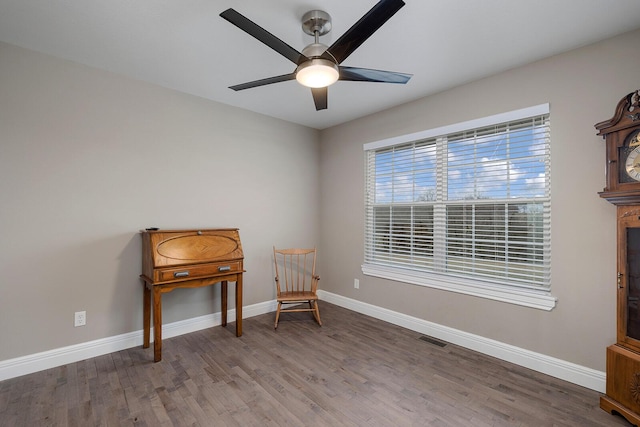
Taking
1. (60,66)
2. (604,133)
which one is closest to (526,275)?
(604,133)

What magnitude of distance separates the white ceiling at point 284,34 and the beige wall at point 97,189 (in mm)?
263

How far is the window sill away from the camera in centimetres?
247

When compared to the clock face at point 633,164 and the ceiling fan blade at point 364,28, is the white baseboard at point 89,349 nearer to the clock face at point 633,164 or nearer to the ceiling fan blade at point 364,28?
the ceiling fan blade at point 364,28

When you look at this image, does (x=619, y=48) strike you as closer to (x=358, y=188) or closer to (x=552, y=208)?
(x=552, y=208)

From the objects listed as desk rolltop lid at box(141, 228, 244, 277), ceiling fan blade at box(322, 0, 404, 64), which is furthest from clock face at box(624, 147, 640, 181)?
desk rolltop lid at box(141, 228, 244, 277)

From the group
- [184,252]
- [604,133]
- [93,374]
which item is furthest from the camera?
[184,252]

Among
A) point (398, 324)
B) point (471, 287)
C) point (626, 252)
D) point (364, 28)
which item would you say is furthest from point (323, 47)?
point (398, 324)

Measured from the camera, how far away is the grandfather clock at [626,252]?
1.84 m

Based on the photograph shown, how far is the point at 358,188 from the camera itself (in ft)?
13.1

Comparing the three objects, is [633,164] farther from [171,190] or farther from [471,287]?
[171,190]

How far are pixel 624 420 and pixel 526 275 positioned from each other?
3.44ft

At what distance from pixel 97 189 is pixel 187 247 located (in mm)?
950

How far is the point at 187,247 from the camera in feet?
9.19

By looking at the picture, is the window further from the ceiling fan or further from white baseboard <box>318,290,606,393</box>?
the ceiling fan
